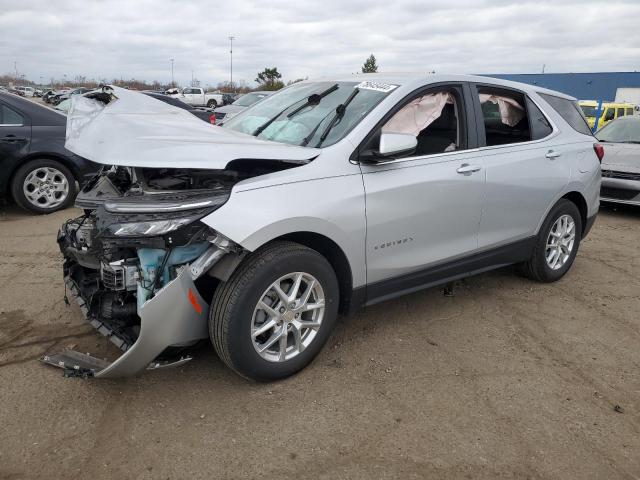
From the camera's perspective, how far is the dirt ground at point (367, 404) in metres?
2.43

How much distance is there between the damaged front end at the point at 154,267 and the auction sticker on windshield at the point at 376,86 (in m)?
1.17

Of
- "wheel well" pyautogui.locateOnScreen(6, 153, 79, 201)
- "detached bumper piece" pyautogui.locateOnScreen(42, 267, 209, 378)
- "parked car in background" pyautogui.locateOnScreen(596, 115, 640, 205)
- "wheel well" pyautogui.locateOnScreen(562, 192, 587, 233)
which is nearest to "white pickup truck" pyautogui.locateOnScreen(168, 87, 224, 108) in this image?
"wheel well" pyautogui.locateOnScreen(6, 153, 79, 201)

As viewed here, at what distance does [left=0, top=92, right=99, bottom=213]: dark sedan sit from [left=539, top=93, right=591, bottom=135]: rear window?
538cm

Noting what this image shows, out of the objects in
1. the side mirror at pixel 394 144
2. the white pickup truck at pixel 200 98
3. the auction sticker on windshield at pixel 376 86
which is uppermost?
the white pickup truck at pixel 200 98

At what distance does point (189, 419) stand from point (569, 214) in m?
3.75

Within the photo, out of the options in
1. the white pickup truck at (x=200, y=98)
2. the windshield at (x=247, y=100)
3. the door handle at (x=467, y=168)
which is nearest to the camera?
the door handle at (x=467, y=168)

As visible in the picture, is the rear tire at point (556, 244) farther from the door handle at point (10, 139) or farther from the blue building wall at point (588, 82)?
the blue building wall at point (588, 82)

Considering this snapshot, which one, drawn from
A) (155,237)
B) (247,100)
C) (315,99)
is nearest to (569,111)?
(315,99)

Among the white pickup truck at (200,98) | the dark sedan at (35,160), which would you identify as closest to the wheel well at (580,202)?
the dark sedan at (35,160)

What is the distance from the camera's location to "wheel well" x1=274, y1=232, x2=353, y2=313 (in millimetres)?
2973

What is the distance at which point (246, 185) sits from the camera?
8.95 feet

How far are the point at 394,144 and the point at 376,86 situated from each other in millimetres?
702

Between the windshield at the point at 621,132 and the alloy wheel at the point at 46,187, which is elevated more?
the windshield at the point at 621,132

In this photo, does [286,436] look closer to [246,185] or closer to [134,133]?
[246,185]
